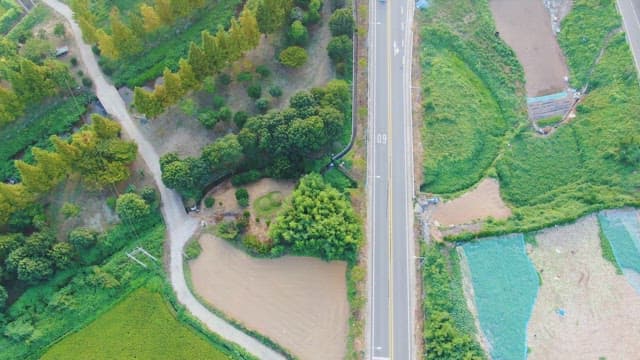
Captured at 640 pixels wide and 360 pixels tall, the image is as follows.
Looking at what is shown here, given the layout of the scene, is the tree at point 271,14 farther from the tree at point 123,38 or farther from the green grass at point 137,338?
the green grass at point 137,338

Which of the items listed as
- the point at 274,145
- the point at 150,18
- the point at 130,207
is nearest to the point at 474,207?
the point at 274,145

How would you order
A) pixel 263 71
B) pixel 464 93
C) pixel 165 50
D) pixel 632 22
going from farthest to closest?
1. pixel 632 22
2. pixel 165 50
3. pixel 464 93
4. pixel 263 71

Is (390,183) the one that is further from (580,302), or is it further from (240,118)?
(580,302)

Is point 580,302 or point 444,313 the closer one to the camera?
point 444,313

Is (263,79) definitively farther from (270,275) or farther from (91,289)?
(91,289)

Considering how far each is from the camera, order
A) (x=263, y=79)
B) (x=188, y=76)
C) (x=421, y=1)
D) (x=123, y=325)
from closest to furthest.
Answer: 1. (x=123, y=325)
2. (x=188, y=76)
3. (x=263, y=79)
4. (x=421, y=1)

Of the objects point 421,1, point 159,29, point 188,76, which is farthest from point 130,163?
point 421,1
